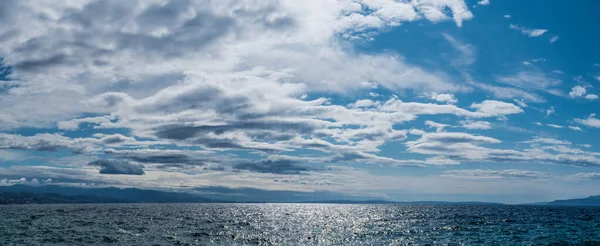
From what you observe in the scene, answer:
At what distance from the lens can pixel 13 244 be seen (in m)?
65.1

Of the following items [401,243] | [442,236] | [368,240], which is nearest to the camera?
[401,243]

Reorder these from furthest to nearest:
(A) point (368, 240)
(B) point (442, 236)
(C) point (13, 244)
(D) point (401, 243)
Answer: (B) point (442, 236), (A) point (368, 240), (D) point (401, 243), (C) point (13, 244)

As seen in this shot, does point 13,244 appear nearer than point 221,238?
Yes

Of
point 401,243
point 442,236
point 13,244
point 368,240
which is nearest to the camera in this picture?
point 13,244

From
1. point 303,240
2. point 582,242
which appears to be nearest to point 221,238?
point 303,240

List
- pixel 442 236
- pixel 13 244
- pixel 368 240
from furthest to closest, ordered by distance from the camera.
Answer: pixel 442 236 < pixel 368 240 < pixel 13 244

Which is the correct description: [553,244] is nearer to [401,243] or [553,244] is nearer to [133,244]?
[401,243]

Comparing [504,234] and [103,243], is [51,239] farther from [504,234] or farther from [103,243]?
[504,234]

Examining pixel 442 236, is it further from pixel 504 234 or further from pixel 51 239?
pixel 51 239

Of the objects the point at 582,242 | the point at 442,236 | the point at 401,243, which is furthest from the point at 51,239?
the point at 582,242

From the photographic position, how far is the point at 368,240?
245 ft

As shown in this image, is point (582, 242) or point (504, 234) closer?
point (582, 242)

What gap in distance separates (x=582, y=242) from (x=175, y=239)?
6939 cm

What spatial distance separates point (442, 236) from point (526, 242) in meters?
14.9
